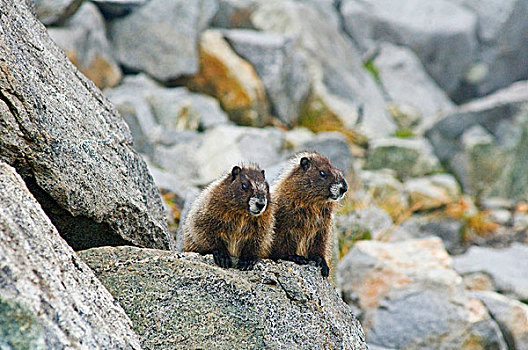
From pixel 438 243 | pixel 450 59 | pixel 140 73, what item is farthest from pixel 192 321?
pixel 450 59

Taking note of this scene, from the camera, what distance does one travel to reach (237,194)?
480 centimetres

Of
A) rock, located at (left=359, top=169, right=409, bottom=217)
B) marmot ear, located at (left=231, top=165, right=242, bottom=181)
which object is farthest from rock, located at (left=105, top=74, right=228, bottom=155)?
marmot ear, located at (left=231, top=165, right=242, bottom=181)

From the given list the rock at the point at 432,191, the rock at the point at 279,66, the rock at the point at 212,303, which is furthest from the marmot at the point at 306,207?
the rock at the point at 432,191

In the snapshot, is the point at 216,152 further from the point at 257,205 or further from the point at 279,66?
the point at 257,205

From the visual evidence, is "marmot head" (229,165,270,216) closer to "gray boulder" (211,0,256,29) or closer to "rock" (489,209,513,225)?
"gray boulder" (211,0,256,29)

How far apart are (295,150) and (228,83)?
261cm

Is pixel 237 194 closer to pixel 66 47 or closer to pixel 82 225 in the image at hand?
pixel 82 225

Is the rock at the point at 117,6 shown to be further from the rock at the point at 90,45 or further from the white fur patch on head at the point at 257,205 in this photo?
the white fur patch on head at the point at 257,205

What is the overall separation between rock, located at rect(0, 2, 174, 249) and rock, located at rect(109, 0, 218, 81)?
8119mm

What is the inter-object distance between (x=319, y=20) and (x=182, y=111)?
246 inches

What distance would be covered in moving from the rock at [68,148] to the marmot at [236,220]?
31 cm

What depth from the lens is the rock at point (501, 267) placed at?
8.87 m

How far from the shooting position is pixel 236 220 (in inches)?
188

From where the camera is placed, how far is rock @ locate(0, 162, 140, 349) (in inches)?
98.9
